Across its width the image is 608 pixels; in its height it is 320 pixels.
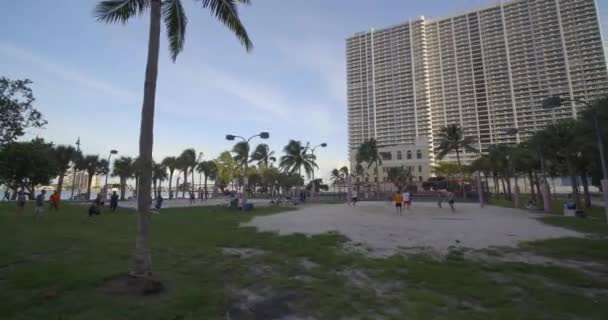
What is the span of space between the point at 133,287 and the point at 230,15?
611 centimetres

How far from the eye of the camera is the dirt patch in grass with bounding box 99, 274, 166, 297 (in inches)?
188

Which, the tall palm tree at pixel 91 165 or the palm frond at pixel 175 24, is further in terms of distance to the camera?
the tall palm tree at pixel 91 165

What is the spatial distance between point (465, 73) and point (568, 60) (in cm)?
3817

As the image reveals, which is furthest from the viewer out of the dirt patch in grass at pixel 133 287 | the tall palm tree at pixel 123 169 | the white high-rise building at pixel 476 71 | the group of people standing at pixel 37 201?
the white high-rise building at pixel 476 71

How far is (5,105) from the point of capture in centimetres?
2186

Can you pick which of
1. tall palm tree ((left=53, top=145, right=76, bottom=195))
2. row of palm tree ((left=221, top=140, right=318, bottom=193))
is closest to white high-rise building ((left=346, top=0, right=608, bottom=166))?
row of palm tree ((left=221, top=140, right=318, bottom=193))

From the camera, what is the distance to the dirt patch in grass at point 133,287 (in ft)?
15.6

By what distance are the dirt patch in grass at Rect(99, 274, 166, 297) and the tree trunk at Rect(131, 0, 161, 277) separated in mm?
163

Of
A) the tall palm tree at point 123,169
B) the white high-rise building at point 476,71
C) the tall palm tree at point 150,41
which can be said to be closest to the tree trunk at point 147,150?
the tall palm tree at point 150,41

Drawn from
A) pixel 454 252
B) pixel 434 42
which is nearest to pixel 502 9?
pixel 434 42

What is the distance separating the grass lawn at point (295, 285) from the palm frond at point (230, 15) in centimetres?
567

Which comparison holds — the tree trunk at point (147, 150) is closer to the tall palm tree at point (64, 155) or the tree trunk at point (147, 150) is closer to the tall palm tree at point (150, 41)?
the tall palm tree at point (150, 41)

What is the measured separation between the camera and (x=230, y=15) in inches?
268

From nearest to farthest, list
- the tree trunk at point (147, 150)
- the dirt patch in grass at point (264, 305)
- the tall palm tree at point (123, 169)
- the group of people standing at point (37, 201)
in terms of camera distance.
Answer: the dirt patch in grass at point (264, 305) → the tree trunk at point (147, 150) → the group of people standing at point (37, 201) → the tall palm tree at point (123, 169)
